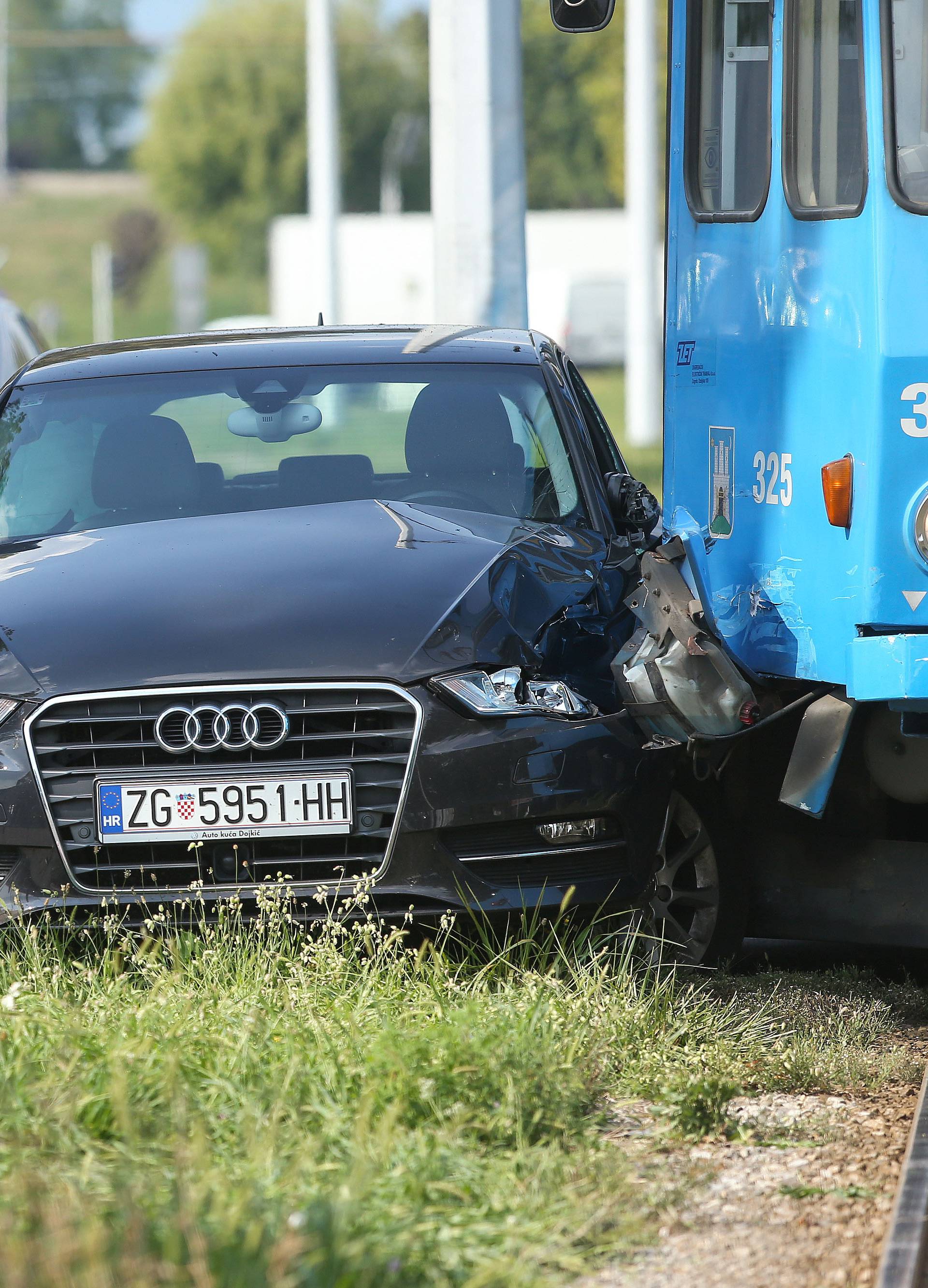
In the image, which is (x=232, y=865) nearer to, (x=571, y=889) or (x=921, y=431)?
(x=571, y=889)

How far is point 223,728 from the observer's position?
4500mm

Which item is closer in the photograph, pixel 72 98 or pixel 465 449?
pixel 465 449

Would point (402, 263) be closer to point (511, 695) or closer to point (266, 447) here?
point (266, 447)

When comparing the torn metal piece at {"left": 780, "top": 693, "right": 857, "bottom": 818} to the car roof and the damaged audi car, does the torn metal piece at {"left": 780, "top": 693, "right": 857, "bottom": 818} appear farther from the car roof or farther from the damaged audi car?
the car roof

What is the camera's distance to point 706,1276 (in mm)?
3332

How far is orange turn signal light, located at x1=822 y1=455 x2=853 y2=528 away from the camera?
194 inches

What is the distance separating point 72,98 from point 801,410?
127m

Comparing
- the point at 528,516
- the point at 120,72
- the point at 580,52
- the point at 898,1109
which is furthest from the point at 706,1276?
the point at 120,72

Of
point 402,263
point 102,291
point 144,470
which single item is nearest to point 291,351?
point 144,470

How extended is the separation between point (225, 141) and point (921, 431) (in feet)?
311

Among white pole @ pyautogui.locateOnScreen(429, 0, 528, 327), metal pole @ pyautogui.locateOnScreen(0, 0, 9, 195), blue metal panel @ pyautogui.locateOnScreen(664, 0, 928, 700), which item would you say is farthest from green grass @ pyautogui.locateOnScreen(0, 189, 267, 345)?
A: blue metal panel @ pyautogui.locateOnScreen(664, 0, 928, 700)

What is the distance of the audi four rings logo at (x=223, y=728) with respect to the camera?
4.50 meters

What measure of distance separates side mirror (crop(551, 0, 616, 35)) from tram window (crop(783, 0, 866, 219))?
0.94 meters

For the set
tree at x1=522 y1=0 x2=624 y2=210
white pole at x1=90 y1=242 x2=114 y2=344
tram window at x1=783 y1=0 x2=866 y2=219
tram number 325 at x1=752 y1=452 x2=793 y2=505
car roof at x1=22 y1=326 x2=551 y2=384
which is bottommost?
white pole at x1=90 y1=242 x2=114 y2=344
